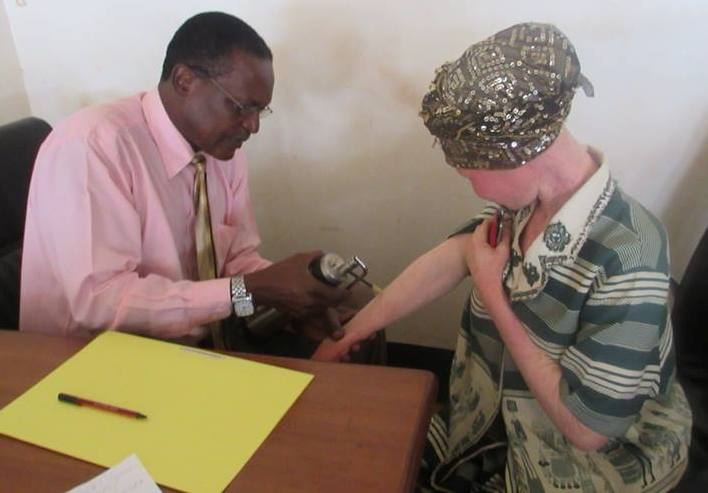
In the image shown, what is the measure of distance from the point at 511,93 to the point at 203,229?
80 cm

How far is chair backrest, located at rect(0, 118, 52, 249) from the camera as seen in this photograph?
131 centimetres

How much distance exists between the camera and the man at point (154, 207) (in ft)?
3.49

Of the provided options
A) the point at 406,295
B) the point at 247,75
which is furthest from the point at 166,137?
the point at 406,295

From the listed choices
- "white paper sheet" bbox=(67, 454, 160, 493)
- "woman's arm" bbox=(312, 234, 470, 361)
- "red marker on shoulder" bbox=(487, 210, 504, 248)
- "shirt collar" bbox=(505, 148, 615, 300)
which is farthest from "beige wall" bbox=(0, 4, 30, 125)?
"shirt collar" bbox=(505, 148, 615, 300)

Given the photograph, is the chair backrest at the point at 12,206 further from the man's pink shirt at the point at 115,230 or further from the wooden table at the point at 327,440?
the wooden table at the point at 327,440

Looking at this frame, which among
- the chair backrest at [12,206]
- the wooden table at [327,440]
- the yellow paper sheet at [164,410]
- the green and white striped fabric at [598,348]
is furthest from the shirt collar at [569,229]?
the chair backrest at [12,206]

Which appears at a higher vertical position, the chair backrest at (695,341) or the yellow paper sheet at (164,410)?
the yellow paper sheet at (164,410)

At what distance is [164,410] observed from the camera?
81 centimetres

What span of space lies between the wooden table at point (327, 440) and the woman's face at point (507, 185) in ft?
1.05

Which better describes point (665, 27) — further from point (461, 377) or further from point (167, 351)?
point (167, 351)

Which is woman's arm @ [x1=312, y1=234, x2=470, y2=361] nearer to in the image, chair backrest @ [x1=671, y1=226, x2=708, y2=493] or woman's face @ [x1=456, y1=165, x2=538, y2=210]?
woman's face @ [x1=456, y1=165, x2=538, y2=210]

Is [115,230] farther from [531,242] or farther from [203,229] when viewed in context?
[531,242]

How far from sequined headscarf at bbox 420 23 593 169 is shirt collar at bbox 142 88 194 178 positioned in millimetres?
635

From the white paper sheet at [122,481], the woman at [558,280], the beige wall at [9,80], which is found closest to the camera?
the white paper sheet at [122,481]
